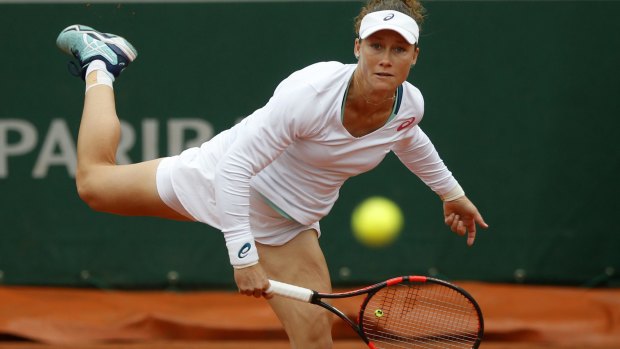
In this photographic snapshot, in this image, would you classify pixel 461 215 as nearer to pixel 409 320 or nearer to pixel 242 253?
pixel 409 320

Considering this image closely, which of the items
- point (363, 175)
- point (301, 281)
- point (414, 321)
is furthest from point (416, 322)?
point (363, 175)

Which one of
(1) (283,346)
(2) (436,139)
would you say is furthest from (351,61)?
(1) (283,346)

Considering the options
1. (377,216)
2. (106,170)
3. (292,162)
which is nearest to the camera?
(292,162)

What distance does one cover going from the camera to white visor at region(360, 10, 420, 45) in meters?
3.13

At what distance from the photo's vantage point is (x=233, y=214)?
10.3ft

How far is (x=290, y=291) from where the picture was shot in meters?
3.24

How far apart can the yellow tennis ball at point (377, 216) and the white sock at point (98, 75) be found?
2.04m

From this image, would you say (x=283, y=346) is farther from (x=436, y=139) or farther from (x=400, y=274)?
(x=436, y=139)

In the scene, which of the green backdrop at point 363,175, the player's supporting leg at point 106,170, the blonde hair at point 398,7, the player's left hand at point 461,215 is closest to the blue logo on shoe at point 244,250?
the player's supporting leg at point 106,170

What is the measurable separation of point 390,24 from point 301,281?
0.90 metres

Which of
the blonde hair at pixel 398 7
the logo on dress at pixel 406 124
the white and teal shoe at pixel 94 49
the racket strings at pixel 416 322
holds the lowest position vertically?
the racket strings at pixel 416 322

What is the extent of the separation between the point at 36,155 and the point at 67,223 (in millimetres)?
386

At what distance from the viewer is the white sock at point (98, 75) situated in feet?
12.4

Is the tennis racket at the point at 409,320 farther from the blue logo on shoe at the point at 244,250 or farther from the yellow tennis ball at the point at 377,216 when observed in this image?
the yellow tennis ball at the point at 377,216
